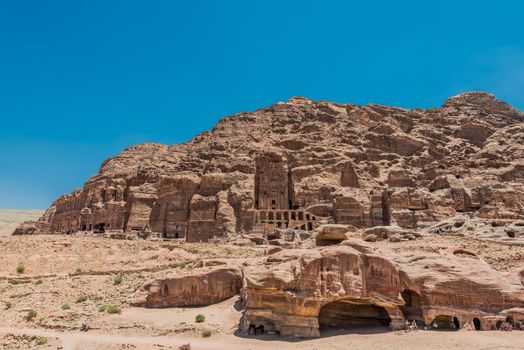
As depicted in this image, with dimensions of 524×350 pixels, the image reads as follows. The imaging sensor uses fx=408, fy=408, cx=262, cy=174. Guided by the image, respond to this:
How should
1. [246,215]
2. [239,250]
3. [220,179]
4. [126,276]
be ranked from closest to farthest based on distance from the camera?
[126,276]
[239,250]
[246,215]
[220,179]

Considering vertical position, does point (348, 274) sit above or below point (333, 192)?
below

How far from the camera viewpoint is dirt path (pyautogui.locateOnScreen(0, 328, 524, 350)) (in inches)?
734

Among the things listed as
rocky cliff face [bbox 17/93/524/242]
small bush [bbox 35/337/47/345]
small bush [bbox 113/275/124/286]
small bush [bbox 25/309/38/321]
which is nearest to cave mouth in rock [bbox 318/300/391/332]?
small bush [bbox 35/337/47/345]

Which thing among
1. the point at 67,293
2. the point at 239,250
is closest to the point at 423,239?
the point at 239,250

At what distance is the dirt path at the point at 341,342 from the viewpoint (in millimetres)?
18656

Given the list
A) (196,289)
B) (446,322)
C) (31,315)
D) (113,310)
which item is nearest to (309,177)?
(196,289)

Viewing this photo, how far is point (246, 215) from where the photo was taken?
63438mm

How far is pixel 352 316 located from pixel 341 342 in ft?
11.0

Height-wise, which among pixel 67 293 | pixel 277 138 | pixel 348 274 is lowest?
pixel 67 293

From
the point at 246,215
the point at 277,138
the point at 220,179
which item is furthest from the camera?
the point at 277,138

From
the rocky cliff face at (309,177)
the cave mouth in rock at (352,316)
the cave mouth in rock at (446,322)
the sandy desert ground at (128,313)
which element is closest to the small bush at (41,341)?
the sandy desert ground at (128,313)

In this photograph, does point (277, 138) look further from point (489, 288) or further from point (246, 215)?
point (489, 288)

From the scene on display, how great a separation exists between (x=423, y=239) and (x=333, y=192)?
1214 inches

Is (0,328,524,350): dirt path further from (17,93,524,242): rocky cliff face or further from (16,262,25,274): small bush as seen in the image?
(17,93,524,242): rocky cliff face
